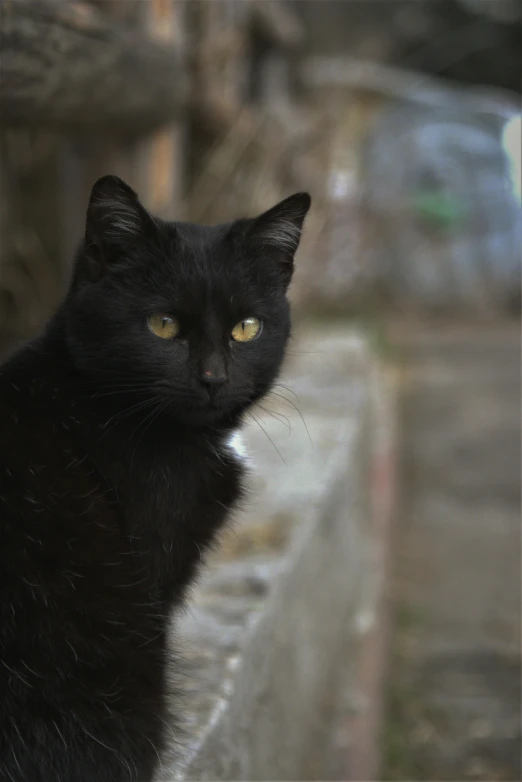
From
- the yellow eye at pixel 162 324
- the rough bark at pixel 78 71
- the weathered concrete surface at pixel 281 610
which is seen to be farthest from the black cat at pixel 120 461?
the rough bark at pixel 78 71

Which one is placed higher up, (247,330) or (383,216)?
(247,330)

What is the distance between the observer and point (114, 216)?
1.46m

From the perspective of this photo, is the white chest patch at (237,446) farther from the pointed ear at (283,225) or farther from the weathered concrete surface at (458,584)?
the weathered concrete surface at (458,584)

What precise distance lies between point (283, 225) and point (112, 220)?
358mm

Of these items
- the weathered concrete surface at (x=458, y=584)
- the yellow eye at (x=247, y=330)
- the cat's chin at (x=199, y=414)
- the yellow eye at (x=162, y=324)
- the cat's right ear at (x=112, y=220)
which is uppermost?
the cat's right ear at (x=112, y=220)

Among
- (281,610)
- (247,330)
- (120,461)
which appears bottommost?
(281,610)

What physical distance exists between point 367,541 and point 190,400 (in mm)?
2450

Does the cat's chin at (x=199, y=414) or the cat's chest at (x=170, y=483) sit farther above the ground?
the cat's chin at (x=199, y=414)

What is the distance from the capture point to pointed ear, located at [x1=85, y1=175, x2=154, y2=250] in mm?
1434

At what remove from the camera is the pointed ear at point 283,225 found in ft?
5.31

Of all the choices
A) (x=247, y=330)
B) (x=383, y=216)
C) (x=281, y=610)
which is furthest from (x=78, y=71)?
(x=383, y=216)

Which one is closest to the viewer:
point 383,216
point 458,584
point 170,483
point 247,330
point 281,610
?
point 170,483

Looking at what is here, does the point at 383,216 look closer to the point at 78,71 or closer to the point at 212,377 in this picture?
the point at 78,71

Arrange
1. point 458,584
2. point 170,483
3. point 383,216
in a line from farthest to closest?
point 383,216
point 458,584
point 170,483
